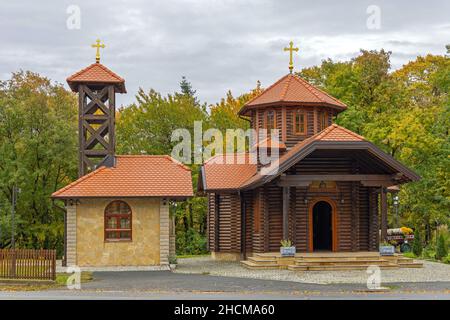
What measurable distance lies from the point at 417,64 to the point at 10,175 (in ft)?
111

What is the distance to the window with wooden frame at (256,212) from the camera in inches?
1262

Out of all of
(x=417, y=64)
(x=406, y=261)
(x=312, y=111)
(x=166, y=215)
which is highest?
(x=417, y=64)

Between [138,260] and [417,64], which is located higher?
[417,64]

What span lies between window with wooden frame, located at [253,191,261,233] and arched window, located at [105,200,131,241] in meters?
5.94

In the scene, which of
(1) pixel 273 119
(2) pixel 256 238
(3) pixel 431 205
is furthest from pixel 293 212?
(3) pixel 431 205

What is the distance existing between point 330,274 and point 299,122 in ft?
31.1

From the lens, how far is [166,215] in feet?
98.0

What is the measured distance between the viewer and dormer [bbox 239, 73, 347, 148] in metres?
33.1

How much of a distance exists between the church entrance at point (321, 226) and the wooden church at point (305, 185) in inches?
1.8

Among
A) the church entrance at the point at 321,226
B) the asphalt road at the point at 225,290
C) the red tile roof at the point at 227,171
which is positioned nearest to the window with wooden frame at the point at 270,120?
the red tile roof at the point at 227,171

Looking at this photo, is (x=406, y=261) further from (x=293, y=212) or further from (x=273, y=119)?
(x=273, y=119)

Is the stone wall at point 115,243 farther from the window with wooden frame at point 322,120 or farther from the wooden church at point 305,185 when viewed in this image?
the window with wooden frame at point 322,120

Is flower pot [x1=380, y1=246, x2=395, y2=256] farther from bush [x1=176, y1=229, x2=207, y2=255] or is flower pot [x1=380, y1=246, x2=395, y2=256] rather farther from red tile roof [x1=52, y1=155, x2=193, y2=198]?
bush [x1=176, y1=229, x2=207, y2=255]

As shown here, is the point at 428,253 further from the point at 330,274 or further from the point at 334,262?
the point at 330,274
